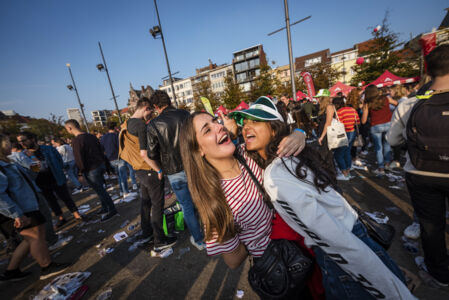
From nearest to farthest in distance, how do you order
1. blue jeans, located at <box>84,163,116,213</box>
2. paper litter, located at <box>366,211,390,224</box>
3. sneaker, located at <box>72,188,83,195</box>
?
paper litter, located at <box>366,211,390,224</box>, blue jeans, located at <box>84,163,116,213</box>, sneaker, located at <box>72,188,83,195</box>

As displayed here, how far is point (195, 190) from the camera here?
5.12 ft

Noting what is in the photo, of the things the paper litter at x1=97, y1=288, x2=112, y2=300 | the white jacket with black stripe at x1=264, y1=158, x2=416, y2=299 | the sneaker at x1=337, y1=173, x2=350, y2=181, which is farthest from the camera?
the sneaker at x1=337, y1=173, x2=350, y2=181

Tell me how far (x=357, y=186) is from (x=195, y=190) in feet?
14.9

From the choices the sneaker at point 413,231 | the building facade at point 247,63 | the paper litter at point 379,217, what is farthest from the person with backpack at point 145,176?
the building facade at point 247,63

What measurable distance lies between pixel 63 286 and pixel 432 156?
194 inches

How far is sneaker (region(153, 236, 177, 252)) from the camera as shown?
3276 mm

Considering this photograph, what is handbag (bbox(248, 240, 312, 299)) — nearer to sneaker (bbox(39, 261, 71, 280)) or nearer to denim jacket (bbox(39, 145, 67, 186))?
sneaker (bbox(39, 261, 71, 280))

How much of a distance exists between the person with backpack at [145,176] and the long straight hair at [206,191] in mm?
1614

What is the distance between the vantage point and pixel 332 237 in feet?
3.40

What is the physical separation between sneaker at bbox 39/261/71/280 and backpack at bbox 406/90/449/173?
527cm

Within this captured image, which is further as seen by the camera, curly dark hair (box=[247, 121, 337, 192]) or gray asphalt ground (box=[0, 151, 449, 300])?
gray asphalt ground (box=[0, 151, 449, 300])

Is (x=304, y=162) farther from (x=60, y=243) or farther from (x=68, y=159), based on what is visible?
(x=68, y=159)

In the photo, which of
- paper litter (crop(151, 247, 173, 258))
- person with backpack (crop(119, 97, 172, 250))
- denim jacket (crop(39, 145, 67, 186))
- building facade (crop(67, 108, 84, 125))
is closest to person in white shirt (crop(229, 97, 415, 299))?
person with backpack (crop(119, 97, 172, 250))

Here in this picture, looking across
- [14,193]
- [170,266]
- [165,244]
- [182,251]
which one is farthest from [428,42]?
[14,193]
